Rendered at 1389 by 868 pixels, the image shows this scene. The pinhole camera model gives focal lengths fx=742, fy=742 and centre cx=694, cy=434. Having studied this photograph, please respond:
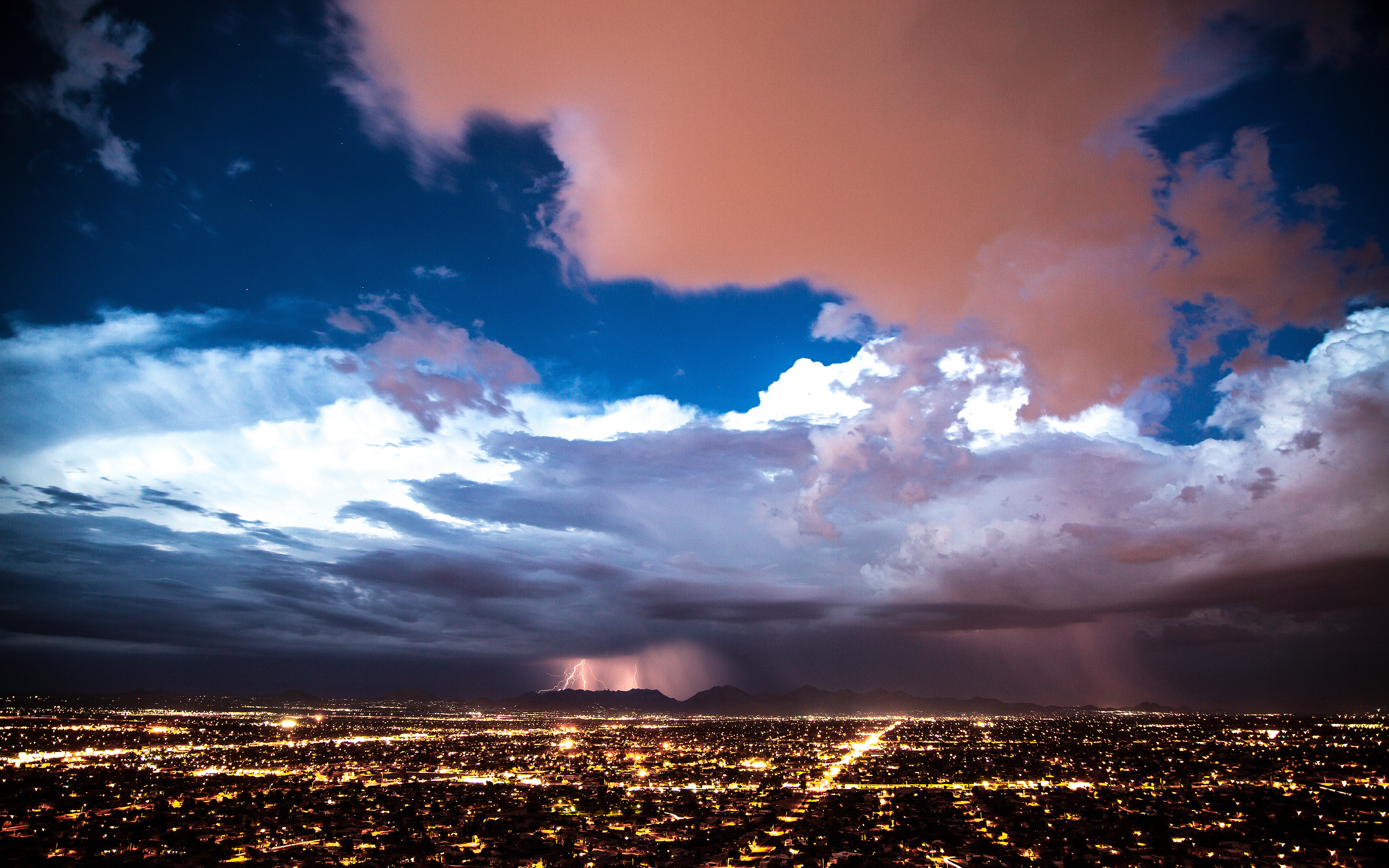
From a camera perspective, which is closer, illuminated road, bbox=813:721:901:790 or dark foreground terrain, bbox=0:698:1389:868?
dark foreground terrain, bbox=0:698:1389:868

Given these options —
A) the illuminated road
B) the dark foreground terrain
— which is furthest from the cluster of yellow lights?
the dark foreground terrain

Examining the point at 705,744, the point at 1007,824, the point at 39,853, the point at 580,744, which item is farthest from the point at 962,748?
the point at 39,853

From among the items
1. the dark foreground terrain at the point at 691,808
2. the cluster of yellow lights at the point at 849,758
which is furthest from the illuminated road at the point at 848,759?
the dark foreground terrain at the point at 691,808

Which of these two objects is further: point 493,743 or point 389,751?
point 493,743

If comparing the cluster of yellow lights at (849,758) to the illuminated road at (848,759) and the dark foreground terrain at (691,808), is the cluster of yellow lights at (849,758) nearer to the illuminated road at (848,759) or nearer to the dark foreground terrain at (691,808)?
the illuminated road at (848,759)

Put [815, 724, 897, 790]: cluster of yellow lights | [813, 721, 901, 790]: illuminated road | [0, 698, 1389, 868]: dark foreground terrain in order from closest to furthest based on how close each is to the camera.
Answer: [0, 698, 1389, 868]: dark foreground terrain → [813, 721, 901, 790]: illuminated road → [815, 724, 897, 790]: cluster of yellow lights

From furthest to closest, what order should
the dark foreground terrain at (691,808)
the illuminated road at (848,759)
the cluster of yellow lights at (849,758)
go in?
1. the cluster of yellow lights at (849,758)
2. the illuminated road at (848,759)
3. the dark foreground terrain at (691,808)

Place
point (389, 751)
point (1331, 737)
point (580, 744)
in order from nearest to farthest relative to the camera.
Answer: point (389, 751)
point (580, 744)
point (1331, 737)

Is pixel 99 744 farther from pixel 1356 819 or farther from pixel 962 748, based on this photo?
pixel 1356 819

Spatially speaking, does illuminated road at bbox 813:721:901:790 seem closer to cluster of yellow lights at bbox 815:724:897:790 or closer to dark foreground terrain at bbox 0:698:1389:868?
cluster of yellow lights at bbox 815:724:897:790
